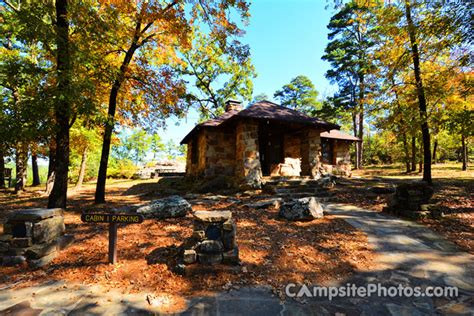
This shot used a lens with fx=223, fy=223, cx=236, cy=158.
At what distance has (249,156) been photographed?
9.63m

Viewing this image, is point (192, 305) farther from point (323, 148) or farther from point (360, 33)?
point (360, 33)

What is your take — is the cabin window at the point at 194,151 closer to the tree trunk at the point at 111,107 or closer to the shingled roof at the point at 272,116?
the shingled roof at the point at 272,116

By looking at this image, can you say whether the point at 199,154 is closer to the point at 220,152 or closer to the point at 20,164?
the point at 220,152

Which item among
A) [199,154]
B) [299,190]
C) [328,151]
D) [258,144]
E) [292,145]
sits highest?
[292,145]

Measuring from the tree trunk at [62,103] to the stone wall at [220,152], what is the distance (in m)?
6.03

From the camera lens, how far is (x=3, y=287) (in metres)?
2.98

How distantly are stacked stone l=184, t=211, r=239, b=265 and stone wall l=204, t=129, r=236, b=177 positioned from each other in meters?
7.92

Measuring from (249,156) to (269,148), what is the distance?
3853mm

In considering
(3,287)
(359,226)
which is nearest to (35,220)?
(3,287)

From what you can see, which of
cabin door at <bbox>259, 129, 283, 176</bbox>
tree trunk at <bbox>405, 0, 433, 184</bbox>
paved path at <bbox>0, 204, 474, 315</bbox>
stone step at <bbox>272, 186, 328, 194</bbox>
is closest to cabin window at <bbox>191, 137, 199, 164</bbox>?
cabin door at <bbox>259, 129, 283, 176</bbox>

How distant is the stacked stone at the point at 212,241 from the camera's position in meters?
3.39

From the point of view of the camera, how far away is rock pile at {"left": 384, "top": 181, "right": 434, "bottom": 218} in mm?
5945

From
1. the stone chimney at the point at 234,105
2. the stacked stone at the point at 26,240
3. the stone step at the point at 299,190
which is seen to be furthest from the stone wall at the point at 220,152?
the stacked stone at the point at 26,240

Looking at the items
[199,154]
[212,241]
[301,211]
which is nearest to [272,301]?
[212,241]
